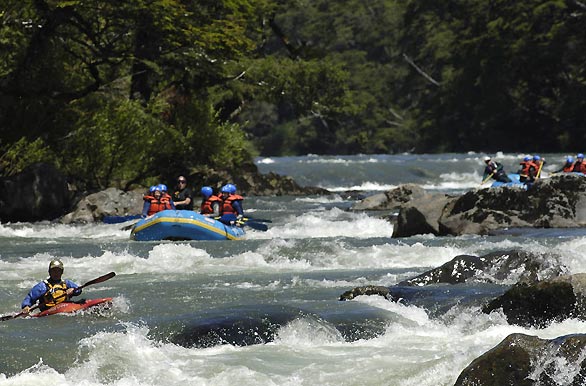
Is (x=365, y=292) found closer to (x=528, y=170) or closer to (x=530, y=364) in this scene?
(x=530, y=364)

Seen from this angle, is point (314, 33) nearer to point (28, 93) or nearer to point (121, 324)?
point (28, 93)

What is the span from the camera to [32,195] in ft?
81.3

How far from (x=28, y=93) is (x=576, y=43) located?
3651cm

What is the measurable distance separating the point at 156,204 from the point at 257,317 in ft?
35.5

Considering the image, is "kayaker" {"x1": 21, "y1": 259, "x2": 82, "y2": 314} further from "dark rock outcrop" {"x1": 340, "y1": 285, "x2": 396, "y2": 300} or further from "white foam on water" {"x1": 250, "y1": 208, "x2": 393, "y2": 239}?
"white foam on water" {"x1": 250, "y1": 208, "x2": 393, "y2": 239}

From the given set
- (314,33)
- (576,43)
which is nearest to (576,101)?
(576,43)

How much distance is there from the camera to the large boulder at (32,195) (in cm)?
2455

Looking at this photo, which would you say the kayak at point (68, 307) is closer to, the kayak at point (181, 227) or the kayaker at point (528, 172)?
the kayak at point (181, 227)

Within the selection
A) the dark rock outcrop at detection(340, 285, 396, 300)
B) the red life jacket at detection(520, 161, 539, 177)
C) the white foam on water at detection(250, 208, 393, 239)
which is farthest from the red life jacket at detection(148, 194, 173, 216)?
the dark rock outcrop at detection(340, 285, 396, 300)

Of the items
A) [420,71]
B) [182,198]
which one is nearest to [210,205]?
[182,198]

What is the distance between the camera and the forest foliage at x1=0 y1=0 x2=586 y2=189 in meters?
25.9

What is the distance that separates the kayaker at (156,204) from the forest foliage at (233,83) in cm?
496

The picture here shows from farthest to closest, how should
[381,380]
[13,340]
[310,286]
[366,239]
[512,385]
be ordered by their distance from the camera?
[366,239], [310,286], [13,340], [381,380], [512,385]

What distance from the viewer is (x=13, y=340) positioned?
10172mm
